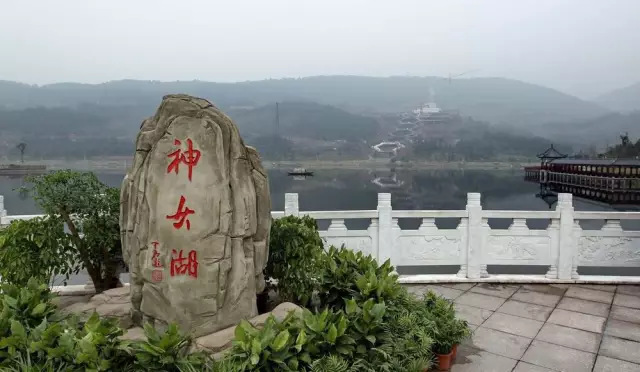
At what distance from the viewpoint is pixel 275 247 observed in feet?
14.6

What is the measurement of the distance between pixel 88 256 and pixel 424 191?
4127 centimetres

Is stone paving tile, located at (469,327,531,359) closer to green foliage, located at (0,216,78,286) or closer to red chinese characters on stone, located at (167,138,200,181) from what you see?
red chinese characters on stone, located at (167,138,200,181)

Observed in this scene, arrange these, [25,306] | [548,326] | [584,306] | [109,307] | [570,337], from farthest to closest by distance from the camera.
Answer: [584,306]
[548,326]
[570,337]
[109,307]
[25,306]

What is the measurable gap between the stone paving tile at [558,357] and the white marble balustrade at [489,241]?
2126 mm

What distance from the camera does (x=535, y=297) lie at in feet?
18.6

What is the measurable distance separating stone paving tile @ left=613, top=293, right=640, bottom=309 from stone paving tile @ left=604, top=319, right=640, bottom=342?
70cm

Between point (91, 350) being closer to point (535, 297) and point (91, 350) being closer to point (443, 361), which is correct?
point (443, 361)

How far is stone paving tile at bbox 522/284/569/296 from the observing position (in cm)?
588

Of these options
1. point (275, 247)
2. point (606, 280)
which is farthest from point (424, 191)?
point (275, 247)

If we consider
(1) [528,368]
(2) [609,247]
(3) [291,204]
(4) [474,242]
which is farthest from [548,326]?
(3) [291,204]

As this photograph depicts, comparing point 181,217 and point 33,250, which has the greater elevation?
point 181,217

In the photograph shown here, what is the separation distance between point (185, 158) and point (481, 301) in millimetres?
4100

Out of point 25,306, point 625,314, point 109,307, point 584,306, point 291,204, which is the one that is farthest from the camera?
point 291,204

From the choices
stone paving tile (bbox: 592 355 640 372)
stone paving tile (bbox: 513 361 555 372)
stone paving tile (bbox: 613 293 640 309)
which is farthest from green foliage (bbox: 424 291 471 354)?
stone paving tile (bbox: 613 293 640 309)
